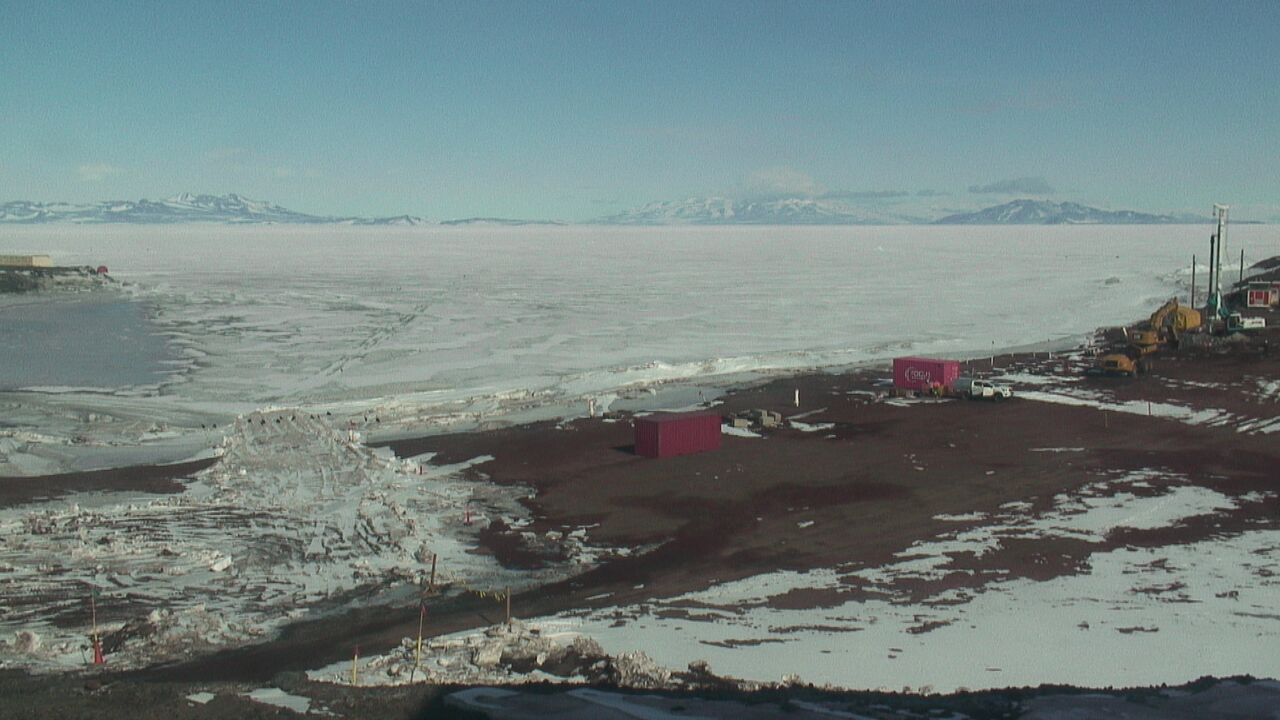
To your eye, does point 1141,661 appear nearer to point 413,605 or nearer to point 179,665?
point 413,605

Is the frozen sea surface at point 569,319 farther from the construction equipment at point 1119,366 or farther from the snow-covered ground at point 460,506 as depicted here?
the construction equipment at point 1119,366

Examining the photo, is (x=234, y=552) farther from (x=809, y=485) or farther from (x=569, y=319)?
(x=569, y=319)

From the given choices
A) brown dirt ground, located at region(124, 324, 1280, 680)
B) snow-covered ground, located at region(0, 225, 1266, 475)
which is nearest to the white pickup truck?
brown dirt ground, located at region(124, 324, 1280, 680)

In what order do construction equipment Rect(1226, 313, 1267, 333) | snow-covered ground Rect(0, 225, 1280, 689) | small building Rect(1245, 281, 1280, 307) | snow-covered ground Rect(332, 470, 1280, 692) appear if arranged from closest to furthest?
snow-covered ground Rect(332, 470, 1280, 692), snow-covered ground Rect(0, 225, 1280, 689), construction equipment Rect(1226, 313, 1267, 333), small building Rect(1245, 281, 1280, 307)

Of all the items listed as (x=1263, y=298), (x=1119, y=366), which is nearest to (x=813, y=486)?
(x=1119, y=366)

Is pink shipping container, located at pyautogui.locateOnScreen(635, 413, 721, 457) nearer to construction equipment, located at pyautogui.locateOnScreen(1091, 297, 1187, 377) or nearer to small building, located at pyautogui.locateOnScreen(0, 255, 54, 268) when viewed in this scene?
construction equipment, located at pyautogui.locateOnScreen(1091, 297, 1187, 377)

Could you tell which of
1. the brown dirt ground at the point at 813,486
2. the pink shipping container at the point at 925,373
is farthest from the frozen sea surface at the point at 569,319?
the brown dirt ground at the point at 813,486
